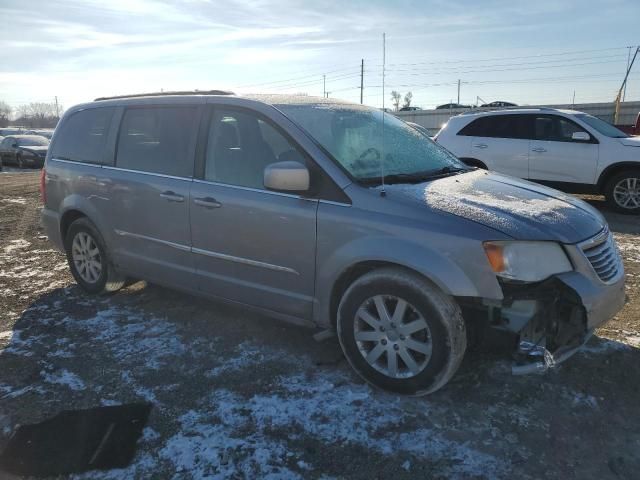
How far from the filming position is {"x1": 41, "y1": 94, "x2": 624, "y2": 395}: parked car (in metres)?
2.76

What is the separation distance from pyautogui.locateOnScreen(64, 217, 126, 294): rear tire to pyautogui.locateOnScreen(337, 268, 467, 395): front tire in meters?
2.59

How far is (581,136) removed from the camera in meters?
8.28

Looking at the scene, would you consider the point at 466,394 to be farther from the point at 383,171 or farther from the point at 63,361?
the point at 63,361

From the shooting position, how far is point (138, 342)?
3.83 metres

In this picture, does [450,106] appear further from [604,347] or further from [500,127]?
[604,347]

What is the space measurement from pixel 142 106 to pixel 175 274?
147 centimetres

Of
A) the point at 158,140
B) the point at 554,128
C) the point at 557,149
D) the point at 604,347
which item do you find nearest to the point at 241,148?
the point at 158,140

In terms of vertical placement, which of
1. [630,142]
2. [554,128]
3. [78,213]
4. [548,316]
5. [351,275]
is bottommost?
[548,316]

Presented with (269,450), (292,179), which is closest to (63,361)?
(269,450)

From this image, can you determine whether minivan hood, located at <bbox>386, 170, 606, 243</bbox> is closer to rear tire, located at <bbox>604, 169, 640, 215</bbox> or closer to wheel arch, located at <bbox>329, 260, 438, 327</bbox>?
wheel arch, located at <bbox>329, 260, 438, 327</bbox>

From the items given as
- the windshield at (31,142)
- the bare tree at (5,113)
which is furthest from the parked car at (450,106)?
the bare tree at (5,113)

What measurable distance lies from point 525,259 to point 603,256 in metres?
0.67

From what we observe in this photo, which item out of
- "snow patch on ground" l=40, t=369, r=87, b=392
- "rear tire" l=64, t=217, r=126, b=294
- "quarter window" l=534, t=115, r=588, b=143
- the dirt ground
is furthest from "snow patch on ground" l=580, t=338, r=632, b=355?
"quarter window" l=534, t=115, r=588, b=143

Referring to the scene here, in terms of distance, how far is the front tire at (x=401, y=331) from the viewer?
280cm
